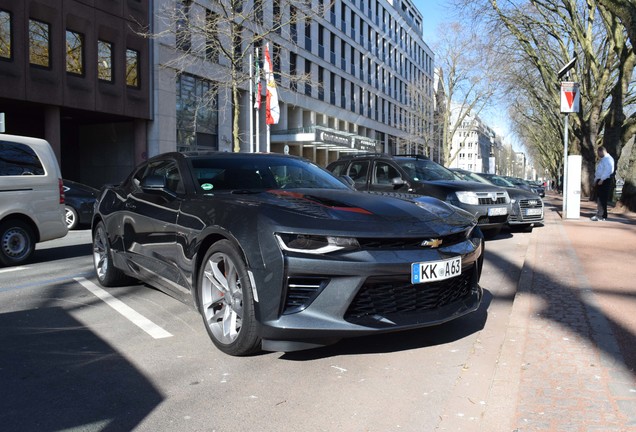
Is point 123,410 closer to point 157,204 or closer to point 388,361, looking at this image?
point 388,361

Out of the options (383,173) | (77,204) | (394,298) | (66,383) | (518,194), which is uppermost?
(383,173)

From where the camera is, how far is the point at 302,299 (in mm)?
3336

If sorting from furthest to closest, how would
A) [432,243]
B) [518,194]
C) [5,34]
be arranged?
[5,34] → [518,194] → [432,243]

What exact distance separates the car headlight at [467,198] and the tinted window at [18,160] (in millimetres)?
6917

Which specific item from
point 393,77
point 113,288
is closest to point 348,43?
point 393,77

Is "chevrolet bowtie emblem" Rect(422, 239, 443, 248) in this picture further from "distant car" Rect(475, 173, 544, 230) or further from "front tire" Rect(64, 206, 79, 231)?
"front tire" Rect(64, 206, 79, 231)

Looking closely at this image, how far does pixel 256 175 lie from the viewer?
15.9 ft

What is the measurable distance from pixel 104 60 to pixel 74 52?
149 cm

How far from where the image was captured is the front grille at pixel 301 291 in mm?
3301

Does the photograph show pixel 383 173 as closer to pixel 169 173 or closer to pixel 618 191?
pixel 169 173

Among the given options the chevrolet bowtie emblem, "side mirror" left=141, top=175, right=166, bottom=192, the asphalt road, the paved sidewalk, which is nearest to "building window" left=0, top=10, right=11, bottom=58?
the asphalt road

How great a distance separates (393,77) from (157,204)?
64.2 m

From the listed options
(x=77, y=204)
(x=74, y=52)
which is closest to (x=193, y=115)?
(x=74, y=52)

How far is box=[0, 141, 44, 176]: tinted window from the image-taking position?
7.47 metres
